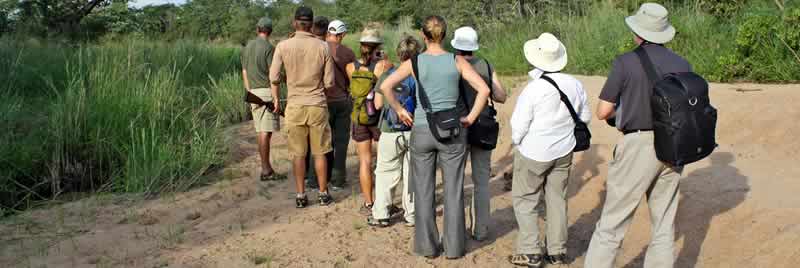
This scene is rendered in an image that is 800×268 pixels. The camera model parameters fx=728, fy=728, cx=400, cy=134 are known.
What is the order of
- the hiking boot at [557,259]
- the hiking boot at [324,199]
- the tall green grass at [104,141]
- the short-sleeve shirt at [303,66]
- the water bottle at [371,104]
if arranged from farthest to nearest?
the tall green grass at [104,141], the hiking boot at [324,199], the short-sleeve shirt at [303,66], the water bottle at [371,104], the hiking boot at [557,259]

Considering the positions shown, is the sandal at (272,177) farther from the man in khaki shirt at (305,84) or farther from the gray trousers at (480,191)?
the gray trousers at (480,191)

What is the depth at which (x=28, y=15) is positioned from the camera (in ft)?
62.5

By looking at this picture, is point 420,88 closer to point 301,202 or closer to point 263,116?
point 301,202

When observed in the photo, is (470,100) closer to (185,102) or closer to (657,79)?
(657,79)

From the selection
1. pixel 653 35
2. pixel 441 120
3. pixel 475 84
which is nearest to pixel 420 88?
pixel 441 120

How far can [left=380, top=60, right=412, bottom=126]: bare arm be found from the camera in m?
4.80

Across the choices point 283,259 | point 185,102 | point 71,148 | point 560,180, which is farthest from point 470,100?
point 185,102

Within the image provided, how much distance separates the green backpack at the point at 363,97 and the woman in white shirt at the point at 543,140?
1546mm

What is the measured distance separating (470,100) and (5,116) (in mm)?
5505

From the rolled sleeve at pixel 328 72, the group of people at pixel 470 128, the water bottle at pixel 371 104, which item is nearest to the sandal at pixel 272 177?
the group of people at pixel 470 128

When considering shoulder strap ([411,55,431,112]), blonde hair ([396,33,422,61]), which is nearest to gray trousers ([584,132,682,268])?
shoulder strap ([411,55,431,112])

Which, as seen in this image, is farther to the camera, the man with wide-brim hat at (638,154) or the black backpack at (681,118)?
the man with wide-brim hat at (638,154)

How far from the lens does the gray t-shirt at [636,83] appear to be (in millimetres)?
4055

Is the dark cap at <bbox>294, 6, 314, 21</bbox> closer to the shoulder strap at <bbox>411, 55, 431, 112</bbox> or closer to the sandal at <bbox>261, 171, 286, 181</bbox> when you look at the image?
the shoulder strap at <bbox>411, 55, 431, 112</bbox>
